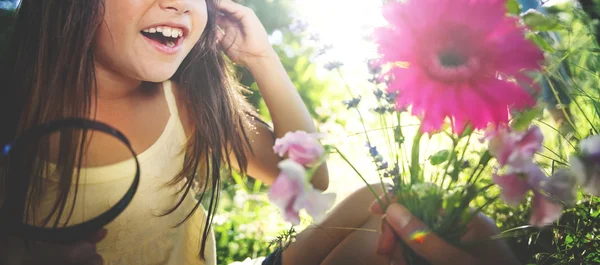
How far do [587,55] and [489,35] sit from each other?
0.53 m

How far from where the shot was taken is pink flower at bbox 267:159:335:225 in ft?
2.07

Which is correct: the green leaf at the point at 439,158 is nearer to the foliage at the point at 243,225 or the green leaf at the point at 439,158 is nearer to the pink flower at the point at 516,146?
the pink flower at the point at 516,146

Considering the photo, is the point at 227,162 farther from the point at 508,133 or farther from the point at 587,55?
the point at 587,55

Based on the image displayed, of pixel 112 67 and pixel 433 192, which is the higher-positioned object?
pixel 112 67

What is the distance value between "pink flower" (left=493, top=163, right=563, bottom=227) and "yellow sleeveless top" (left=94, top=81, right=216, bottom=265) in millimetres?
484

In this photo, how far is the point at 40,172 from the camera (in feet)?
2.68

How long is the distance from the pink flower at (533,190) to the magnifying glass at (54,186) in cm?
51

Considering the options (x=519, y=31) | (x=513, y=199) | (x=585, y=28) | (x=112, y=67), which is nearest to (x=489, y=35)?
(x=519, y=31)

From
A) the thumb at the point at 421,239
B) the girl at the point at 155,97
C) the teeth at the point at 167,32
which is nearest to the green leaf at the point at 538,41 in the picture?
the thumb at the point at 421,239

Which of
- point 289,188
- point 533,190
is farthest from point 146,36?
point 533,190

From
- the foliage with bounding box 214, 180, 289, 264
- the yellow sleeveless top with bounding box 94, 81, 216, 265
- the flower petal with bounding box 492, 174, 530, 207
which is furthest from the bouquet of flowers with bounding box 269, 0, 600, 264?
the foliage with bounding box 214, 180, 289, 264

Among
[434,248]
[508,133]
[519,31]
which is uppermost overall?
[519,31]

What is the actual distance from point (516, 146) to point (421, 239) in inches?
5.9

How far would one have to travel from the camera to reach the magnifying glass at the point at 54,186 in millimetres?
811
